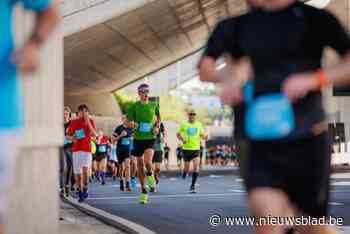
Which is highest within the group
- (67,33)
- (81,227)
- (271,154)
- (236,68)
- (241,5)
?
(241,5)

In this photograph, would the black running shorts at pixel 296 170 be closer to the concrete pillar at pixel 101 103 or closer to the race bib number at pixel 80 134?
the race bib number at pixel 80 134

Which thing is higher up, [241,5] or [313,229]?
[241,5]

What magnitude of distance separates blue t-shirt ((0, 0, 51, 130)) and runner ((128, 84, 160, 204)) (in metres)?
9.27

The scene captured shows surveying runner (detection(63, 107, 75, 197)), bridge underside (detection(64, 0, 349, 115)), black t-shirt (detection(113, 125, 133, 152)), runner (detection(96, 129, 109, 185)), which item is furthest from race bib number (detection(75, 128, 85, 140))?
runner (detection(96, 129, 109, 185))

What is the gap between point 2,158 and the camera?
3.74 meters

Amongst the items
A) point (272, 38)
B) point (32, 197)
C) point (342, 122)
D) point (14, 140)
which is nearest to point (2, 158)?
point (14, 140)

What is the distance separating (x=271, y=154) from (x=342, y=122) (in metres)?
35.0

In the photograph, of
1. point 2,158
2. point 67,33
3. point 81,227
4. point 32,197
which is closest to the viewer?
point 2,158

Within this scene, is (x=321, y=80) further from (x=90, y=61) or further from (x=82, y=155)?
(x=90, y=61)

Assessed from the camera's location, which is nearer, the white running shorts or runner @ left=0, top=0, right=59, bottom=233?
runner @ left=0, top=0, right=59, bottom=233

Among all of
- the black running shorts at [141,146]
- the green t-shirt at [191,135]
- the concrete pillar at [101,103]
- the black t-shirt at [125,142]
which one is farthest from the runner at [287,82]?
the concrete pillar at [101,103]

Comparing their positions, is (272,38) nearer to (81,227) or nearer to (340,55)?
(340,55)

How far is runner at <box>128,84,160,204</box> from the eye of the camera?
533 inches

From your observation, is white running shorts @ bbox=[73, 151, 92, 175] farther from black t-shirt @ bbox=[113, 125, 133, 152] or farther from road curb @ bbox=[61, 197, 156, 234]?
black t-shirt @ bbox=[113, 125, 133, 152]
